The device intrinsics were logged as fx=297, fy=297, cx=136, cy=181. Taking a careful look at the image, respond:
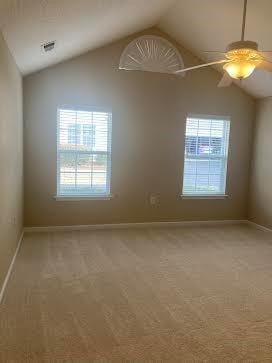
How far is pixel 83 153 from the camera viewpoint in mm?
5035

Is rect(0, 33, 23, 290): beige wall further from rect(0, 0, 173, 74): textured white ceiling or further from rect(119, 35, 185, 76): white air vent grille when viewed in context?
rect(119, 35, 185, 76): white air vent grille

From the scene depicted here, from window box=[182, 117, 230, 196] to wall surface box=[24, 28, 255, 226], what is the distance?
0.14 metres

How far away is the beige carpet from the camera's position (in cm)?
215

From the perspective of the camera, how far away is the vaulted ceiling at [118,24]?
266 cm

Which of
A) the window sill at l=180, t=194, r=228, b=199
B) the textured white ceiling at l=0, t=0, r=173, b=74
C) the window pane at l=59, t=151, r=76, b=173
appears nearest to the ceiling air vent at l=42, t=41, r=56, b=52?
the textured white ceiling at l=0, t=0, r=173, b=74

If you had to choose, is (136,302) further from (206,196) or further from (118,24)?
(118,24)

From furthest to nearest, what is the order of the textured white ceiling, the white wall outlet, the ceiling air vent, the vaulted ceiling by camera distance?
the white wall outlet, the ceiling air vent, the vaulted ceiling, the textured white ceiling

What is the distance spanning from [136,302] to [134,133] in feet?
10.2

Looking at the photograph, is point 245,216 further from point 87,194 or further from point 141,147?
point 87,194

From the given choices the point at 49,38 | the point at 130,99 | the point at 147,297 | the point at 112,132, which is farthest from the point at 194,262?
the point at 49,38

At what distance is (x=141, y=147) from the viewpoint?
5262mm

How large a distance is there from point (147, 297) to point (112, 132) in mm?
2997

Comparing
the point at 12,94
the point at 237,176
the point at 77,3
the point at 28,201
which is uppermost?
the point at 77,3

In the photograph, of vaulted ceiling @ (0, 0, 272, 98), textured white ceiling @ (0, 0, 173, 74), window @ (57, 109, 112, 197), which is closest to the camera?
textured white ceiling @ (0, 0, 173, 74)
